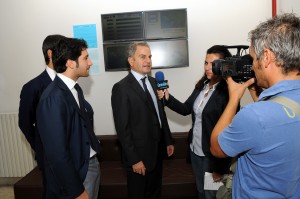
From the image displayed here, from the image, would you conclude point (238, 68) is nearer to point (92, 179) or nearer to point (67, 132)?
point (67, 132)

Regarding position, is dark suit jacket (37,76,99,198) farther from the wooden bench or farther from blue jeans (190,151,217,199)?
the wooden bench

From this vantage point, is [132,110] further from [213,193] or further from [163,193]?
[163,193]

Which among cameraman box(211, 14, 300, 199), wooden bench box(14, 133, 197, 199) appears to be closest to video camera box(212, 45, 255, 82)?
cameraman box(211, 14, 300, 199)

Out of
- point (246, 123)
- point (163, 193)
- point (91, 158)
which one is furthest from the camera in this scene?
point (163, 193)

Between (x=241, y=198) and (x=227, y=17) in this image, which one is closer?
(x=241, y=198)

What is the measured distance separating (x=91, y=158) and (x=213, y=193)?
1008mm

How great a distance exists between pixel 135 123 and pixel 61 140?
2.53 ft

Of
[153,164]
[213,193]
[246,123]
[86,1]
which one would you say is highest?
[86,1]

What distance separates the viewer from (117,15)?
10.8 feet

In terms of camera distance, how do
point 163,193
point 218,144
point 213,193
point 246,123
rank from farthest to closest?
point 163,193 < point 213,193 < point 218,144 < point 246,123

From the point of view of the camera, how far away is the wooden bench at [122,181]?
9.46 feet

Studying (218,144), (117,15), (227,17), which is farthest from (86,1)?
(218,144)

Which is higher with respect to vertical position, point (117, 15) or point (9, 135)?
point (117, 15)

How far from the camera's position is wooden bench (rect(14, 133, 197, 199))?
2883 mm
